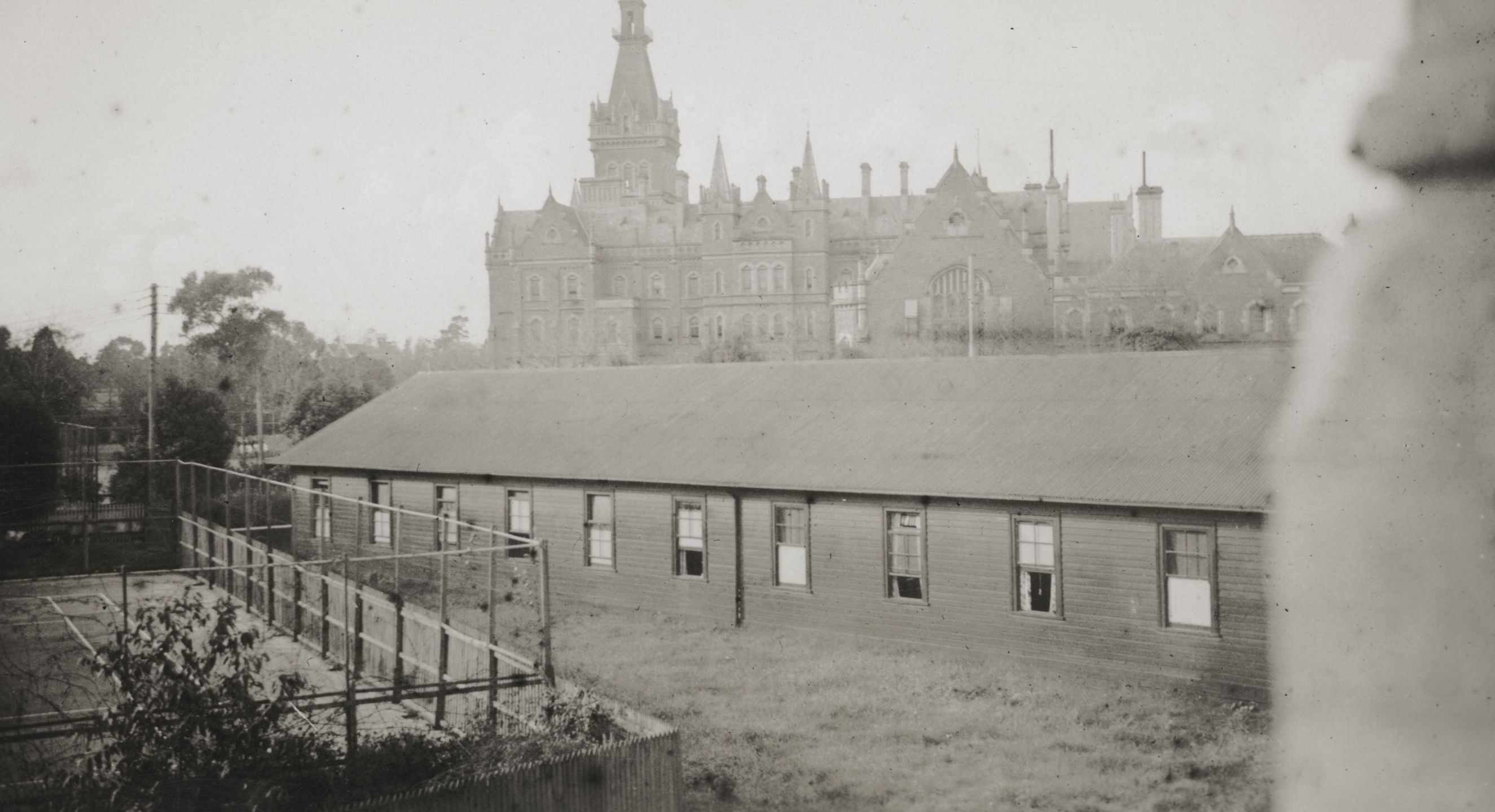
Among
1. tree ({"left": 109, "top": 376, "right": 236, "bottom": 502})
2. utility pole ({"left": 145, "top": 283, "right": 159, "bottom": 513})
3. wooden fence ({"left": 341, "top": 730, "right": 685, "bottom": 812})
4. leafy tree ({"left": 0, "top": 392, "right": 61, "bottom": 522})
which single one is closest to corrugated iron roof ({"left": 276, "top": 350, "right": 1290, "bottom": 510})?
leafy tree ({"left": 0, "top": 392, "right": 61, "bottom": 522})

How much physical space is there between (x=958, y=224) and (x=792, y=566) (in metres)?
42.3

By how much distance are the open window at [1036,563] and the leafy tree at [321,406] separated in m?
33.3

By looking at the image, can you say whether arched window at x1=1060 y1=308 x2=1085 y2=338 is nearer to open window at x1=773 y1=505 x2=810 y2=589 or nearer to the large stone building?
the large stone building

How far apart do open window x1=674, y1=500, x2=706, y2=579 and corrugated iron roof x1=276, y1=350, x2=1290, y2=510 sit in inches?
27.9

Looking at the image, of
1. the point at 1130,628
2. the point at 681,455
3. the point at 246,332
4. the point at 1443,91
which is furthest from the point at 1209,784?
the point at 246,332

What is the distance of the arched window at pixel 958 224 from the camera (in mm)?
56750

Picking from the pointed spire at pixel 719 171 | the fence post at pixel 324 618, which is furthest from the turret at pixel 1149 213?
the fence post at pixel 324 618

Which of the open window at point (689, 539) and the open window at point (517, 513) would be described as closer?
the open window at point (689, 539)

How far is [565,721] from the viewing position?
9234 mm

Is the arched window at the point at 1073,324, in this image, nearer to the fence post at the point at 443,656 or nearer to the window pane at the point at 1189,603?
the window pane at the point at 1189,603

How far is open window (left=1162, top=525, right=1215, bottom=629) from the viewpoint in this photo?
538 inches

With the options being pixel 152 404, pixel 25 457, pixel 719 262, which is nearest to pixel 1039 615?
pixel 25 457

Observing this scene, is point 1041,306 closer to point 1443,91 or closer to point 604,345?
point 604,345

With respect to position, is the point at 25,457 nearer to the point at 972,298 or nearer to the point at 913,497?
the point at 913,497
